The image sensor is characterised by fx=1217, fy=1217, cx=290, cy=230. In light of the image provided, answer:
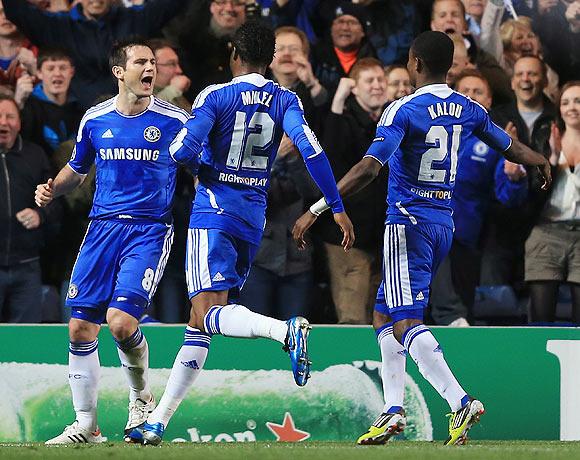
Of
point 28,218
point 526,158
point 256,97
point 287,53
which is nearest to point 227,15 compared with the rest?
point 287,53

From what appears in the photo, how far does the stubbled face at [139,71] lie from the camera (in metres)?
7.50

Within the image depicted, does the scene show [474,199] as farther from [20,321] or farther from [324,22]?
[20,321]

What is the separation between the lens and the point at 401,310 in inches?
287

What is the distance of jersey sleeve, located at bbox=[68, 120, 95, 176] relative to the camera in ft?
25.1

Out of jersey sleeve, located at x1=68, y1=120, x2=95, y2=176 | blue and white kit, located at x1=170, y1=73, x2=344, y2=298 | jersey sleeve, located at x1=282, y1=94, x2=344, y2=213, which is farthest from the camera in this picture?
jersey sleeve, located at x1=68, y1=120, x2=95, y2=176

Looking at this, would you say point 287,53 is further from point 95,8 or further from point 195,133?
Result: point 195,133

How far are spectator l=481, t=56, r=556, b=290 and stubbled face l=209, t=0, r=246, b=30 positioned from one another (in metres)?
2.20

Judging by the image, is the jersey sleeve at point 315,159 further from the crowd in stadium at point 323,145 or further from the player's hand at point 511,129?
the player's hand at point 511,129

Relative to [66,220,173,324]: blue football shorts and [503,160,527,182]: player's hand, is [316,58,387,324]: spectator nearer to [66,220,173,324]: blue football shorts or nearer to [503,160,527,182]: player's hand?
[503,160,527,182]: player's hand

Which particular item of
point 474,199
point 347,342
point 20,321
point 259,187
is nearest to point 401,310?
point 259,187

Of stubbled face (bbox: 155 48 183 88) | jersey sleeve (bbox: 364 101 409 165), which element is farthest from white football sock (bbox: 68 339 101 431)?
stubbled face (bbox: 155 48 183 88)

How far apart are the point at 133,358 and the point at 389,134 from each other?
212cm

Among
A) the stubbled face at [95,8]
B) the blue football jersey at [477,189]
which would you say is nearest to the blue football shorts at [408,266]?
the blue football jersey at [477,189]

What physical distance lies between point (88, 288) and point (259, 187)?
1.28 meters
